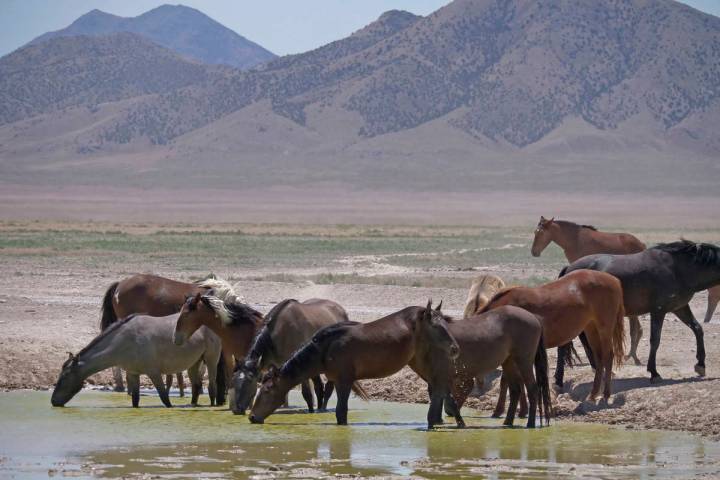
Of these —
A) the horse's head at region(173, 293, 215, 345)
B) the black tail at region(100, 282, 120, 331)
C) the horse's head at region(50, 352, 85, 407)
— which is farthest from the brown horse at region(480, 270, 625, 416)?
the black tail at region(100, 282, 120, 331)

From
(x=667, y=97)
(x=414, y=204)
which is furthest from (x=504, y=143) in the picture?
(x=414, y=204)

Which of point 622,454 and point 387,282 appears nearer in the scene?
point 622,454

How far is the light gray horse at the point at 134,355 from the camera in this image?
13891 mm

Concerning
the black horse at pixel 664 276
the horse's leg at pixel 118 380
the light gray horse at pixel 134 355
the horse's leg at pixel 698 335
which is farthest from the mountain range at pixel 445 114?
the light gray horse at pixel 134 355

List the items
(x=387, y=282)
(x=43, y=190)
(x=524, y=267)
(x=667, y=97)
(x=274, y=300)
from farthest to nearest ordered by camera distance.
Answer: (x=667, y=97)
(x=43, y=190)
(x=524, y=267)
(x=387, y=282)
(x=274, y=300)

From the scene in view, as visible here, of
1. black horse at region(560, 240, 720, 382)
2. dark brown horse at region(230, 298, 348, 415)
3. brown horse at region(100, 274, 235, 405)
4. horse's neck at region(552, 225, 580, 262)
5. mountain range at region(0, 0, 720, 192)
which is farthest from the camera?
mountain range at region(0, 0, 720, 192)

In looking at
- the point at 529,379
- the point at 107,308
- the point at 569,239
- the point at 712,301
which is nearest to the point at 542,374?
the point at 529,379

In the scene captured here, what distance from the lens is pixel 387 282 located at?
96.9 feet

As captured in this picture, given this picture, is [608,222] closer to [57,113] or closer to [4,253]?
[4,253]

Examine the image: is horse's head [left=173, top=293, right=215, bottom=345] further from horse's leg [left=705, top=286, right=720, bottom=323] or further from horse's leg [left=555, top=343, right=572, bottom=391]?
horse's leg [left=705, top=286, right=720, bottom=323]

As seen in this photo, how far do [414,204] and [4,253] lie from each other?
7110 centimetres

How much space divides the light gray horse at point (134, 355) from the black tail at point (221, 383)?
1.34ft

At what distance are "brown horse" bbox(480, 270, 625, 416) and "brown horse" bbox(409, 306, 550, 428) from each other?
0.57m

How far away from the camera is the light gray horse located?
45.6 feet
